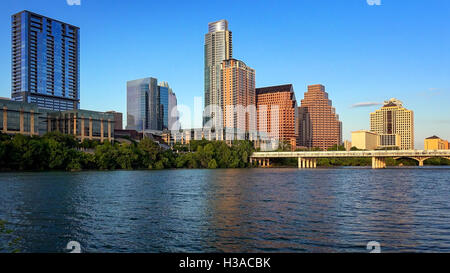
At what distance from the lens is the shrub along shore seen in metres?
97.4

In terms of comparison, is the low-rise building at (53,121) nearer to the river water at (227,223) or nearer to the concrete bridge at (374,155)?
the concrete bridge at (374,155)

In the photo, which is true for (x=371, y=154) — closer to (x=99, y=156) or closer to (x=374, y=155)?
(x=374, y=155)

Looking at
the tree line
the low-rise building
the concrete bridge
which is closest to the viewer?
the tree line

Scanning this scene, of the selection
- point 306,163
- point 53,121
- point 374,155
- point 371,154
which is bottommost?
point 306,163

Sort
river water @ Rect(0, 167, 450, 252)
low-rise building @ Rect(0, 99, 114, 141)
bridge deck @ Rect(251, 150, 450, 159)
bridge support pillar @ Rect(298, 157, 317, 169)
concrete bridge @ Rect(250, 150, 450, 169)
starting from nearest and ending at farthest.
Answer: river water @ Rect(0, 167, 450, 252) → bridge deck @ Rect(251, 150, 450, 159) → concrete bridge @ Rect(250, 150, 450, 169) → low-rise building @ Rect(0, 99, 114, 141) → bridge support pillar @ Rect(298, 157, 317, 169)

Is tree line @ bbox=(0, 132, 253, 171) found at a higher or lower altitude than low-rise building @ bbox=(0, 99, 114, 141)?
lower

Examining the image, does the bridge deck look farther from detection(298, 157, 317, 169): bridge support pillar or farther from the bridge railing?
detection(298, 157, 317, 169): bridge support pillar

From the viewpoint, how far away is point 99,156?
117 m

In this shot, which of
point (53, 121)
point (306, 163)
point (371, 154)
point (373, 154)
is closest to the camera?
point (373, 154)

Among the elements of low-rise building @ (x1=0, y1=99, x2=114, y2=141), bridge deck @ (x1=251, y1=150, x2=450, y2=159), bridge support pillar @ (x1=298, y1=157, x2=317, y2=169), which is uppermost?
low-rise building @ (x1=0, y1=99, x2=114, y2=141)

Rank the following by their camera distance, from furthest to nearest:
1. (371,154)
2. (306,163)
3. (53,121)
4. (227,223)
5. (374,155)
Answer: (306,163) → (53,121) → (371,154) → (374,155) → (227,223)

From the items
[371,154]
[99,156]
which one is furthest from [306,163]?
[99,156]

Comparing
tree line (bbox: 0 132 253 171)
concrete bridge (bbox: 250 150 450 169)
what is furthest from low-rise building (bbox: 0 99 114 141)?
concrete bridge (bbox: 250 150 450 169)
